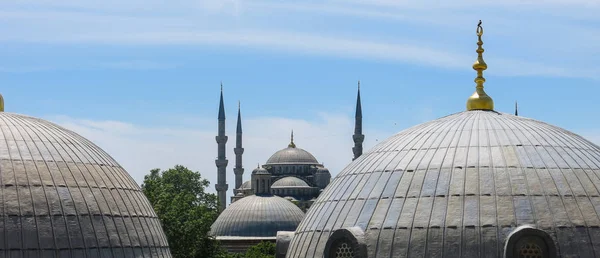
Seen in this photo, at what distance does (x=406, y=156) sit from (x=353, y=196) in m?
1.66

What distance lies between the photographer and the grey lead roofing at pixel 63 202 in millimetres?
27797

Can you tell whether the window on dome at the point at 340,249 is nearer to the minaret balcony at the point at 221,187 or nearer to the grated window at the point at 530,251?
the grated window at the point at 530,251

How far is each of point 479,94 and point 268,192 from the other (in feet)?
340

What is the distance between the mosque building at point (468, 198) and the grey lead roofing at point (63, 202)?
4096 millimetres

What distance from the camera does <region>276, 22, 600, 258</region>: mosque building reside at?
86.7 feet

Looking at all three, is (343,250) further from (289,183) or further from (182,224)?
(289,183)

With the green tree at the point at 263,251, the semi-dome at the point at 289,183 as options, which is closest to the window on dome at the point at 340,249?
the green tree at the point at 263,251

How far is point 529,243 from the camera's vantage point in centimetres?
2609

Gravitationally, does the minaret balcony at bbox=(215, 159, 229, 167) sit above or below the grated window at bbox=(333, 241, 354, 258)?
above

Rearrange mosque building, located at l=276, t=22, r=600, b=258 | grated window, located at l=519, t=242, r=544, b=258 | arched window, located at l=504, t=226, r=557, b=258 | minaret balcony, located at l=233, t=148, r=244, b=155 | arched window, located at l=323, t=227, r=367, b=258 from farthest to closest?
minaret balcony, located at l=233, t=148, r=244, b=155 → arched window, located at l=323, t=227, r=367, b=258 → mosque building, located at l=276, t=22, r=600, b=258 → grated window, located at l=519, t=242, r=544, b=258 → arched window, located at l=504, t=226, r=557, b=258

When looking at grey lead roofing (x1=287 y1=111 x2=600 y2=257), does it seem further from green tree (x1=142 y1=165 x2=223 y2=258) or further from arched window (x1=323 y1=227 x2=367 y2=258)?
green tree (x1=142 y1=165 x2=223 y2=258)

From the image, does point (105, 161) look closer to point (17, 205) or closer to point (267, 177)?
point (17, 205)

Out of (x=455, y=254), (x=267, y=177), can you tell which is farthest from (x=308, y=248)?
(x=267, y=177)

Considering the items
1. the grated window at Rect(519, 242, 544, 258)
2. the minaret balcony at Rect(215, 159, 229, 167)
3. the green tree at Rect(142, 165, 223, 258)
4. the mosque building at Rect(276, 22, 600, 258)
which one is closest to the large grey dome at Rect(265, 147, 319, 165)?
the minaret balcony at Rect(215, 159, 229, 167)
